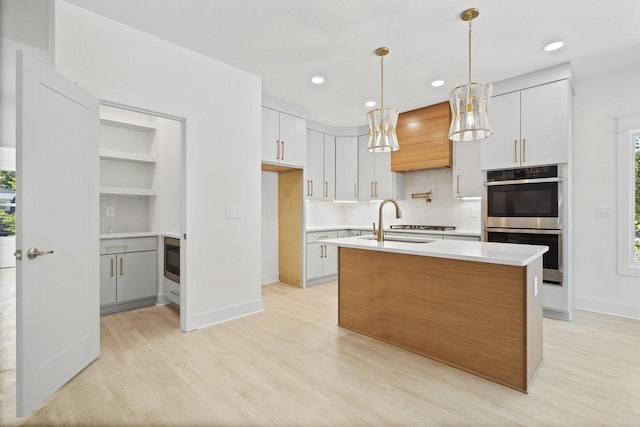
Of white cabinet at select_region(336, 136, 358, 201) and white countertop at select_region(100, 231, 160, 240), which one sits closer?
white countertop at select_region(100, 231, 160, 240)

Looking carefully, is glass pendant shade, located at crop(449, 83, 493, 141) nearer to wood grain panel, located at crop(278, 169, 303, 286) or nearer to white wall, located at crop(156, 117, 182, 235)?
wood grain panel, located at crop(278, 169, 303, 286)

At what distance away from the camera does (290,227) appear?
4.89 metres

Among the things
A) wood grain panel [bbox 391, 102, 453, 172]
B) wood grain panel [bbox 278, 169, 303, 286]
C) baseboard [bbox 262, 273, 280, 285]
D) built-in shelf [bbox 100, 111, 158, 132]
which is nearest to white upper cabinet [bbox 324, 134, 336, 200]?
wood grain panel [bbox 278, 169, 303, 286]

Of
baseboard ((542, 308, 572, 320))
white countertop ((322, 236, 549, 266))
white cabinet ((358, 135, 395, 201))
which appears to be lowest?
baseboard ((542, 308, 572, 320))

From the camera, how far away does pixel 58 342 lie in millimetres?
2008

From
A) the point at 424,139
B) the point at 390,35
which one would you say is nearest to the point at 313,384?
the point at 390,35

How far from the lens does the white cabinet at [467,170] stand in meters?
3.99

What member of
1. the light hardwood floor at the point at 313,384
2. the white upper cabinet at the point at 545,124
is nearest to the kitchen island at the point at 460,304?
the light hardwood floor at the point at 313,384

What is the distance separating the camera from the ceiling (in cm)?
234

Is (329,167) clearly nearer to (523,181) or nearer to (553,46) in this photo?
(523,181)

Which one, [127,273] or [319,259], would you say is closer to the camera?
[127,273]

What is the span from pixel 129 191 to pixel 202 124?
1.41m

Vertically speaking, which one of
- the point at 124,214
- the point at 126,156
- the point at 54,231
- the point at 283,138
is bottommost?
the point at 54,231

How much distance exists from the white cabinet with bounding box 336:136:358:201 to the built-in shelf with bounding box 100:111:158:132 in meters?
2.87
